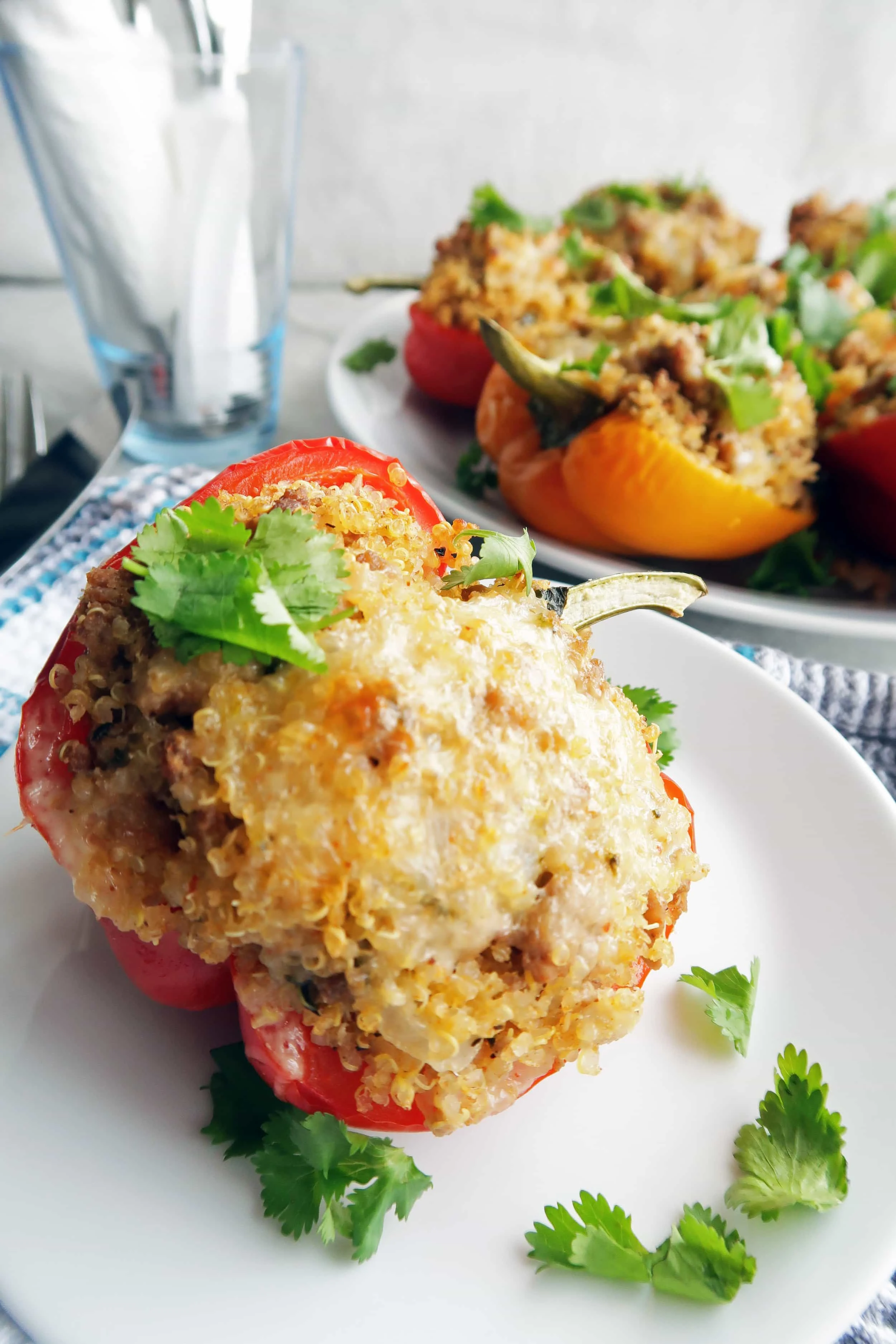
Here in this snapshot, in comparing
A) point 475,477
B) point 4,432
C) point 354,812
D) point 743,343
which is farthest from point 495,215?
point 354,812

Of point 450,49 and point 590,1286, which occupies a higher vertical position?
point 450,49

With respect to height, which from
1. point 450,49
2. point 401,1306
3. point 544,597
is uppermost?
point 450,49

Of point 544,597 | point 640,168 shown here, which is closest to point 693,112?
point 640,168

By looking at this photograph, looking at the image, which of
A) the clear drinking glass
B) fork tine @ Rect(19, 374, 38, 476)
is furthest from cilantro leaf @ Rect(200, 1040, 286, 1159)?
the clear drinking glass

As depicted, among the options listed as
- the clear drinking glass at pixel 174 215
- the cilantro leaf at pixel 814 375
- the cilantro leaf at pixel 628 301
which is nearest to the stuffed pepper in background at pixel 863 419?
the cilantro leaf at pixel 814 375

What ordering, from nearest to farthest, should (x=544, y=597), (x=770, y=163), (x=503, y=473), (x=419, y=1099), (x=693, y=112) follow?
(x=419, y=1099), (x=544, y=597), (x=503, y=473), (x=693, y=112), (x=770, y=163)

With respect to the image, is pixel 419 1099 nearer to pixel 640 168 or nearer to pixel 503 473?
pixel 503 473
